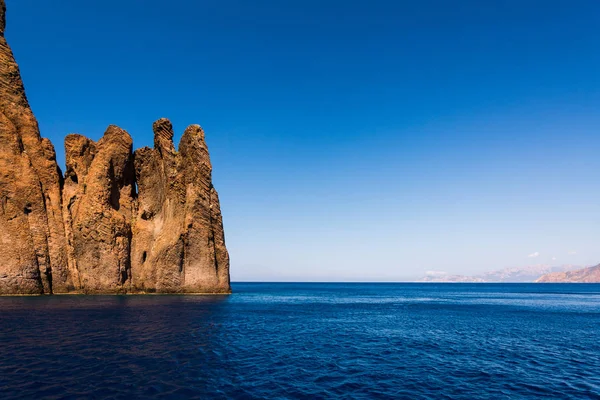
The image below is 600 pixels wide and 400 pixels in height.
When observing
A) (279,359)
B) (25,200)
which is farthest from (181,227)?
(279,359)

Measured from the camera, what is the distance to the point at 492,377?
19.5 metres

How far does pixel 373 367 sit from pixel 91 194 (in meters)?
64.4

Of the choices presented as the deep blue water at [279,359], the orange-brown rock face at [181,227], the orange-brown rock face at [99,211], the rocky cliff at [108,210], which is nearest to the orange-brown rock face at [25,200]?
the rocky cliff at [108,210]

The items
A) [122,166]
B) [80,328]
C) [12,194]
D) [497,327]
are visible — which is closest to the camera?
[80,328]

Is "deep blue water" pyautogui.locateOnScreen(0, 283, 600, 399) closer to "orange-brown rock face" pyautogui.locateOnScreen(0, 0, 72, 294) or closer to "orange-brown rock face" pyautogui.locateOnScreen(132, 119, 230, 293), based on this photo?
"orange-brown rock face" pyautogui.locateOnScreen(0, 0, 72, 294)

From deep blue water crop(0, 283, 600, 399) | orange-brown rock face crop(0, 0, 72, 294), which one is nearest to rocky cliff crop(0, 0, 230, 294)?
orange-brown rock face crop(0, 0, 72, 294)

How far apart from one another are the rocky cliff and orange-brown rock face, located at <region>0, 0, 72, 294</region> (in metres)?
0.16

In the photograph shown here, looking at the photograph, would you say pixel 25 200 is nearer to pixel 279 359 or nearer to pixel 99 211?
pixel 99 211

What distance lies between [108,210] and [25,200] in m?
12.8

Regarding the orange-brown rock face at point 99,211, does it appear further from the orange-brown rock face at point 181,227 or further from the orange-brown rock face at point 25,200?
the orange-brown rock face at point 181,227

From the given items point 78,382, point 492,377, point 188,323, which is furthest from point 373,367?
point 188,323

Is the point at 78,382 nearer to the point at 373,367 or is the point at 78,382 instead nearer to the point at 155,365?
the point at 155,365

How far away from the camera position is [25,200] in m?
58.4

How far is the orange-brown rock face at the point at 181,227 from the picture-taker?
67438mm
